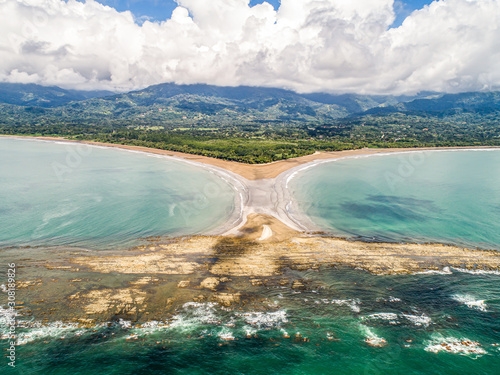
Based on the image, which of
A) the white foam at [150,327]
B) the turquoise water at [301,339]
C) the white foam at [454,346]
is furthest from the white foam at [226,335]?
the white foam at [454,346]

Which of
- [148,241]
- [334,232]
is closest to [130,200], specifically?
[148,241]

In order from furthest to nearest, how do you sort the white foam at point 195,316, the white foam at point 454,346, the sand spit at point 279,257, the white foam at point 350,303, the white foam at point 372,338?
the sand spit at point 279,257 < the white foam at point 350,303 < the white foam at point 195,316 < the white foam at point 372,338 < the white foam at point 454,346

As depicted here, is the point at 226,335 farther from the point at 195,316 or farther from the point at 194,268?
the point at 194,268

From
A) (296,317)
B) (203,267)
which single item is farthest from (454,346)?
(203,267)

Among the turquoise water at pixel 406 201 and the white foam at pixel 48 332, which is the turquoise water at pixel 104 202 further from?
the turquoise water at pixel 406 201

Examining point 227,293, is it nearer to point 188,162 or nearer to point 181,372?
point 181,372

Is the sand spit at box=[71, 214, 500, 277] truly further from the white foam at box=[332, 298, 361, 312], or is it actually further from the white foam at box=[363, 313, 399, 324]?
the white foam at box=[363, 313, 399, 324]
